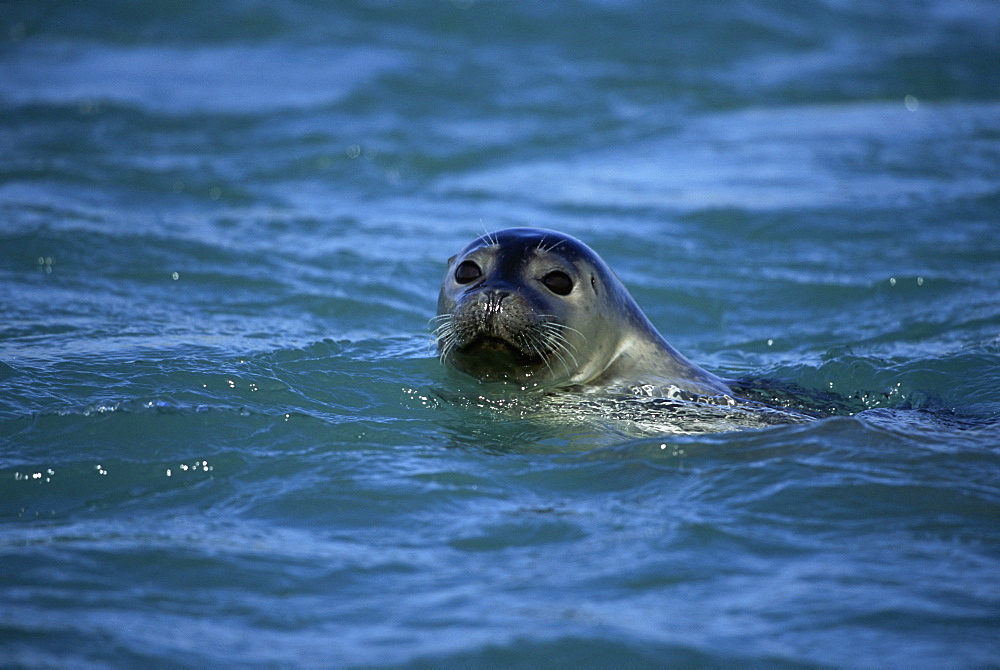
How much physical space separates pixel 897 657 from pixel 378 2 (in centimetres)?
1631

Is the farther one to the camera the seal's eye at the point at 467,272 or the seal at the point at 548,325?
the seal's eye at the point at 467,272

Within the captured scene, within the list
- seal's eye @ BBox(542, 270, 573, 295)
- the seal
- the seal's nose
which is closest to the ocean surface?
the seal

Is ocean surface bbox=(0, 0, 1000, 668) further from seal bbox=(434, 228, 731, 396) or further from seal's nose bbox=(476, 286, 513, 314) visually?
seal's nose bbox=(476, 286, 513, 314)

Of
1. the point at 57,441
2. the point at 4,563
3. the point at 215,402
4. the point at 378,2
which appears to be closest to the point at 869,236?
the point at 215,402

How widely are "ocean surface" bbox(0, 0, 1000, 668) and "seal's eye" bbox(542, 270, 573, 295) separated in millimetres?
683

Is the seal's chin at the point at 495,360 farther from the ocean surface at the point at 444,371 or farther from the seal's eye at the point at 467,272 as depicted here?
the seal's eye at the point at 467,272

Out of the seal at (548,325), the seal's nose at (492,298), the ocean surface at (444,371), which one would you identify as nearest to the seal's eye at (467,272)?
the seal at (548,325)

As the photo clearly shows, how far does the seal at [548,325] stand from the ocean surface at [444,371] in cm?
34

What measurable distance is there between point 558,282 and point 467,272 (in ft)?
1.44

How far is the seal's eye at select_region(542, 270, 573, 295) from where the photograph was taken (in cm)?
539

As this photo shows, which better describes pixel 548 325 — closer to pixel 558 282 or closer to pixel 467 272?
pixel 558 282

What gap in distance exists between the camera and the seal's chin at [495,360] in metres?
5.12

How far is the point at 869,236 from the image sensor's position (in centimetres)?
962

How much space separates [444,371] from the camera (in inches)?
231
